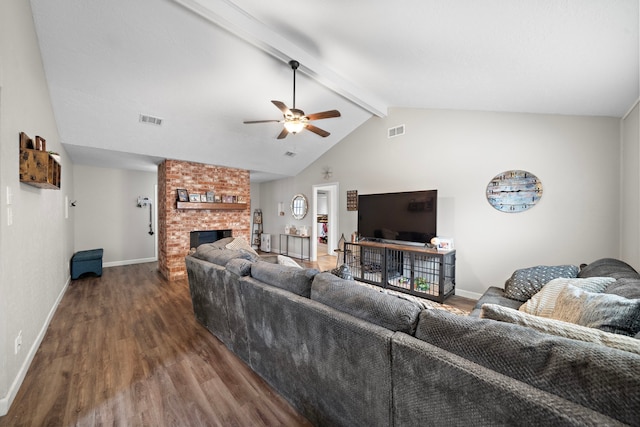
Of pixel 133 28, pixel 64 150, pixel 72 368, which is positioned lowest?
pixel 72 368

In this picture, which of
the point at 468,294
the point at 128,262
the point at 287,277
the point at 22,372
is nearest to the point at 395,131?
the point at 468,294

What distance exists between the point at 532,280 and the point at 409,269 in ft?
6.08

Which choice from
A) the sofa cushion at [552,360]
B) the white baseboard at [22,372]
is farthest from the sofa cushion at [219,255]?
the sofa cushion at [552,360]

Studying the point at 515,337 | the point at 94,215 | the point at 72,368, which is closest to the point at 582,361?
the point at 515,337

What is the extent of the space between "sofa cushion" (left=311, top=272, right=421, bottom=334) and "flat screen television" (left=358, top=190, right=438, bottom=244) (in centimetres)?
290

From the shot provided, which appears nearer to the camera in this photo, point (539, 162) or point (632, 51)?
point (632, 51)

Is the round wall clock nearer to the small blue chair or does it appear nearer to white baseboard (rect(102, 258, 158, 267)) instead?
the small blue chair

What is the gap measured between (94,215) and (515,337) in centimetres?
745

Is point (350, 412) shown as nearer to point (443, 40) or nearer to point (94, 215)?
point (443, 40)

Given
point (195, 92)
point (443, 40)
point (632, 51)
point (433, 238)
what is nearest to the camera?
point (632, 51)

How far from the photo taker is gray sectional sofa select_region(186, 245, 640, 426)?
72 cm

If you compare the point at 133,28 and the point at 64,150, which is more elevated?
the point at 133,28

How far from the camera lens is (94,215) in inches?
222

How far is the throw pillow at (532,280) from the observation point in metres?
2.34
